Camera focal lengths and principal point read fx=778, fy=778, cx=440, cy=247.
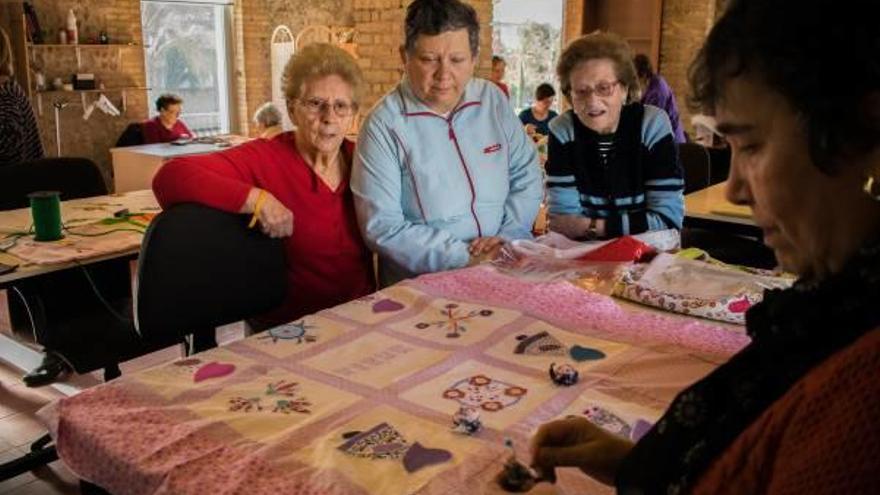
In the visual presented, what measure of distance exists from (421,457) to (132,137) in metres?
7.58

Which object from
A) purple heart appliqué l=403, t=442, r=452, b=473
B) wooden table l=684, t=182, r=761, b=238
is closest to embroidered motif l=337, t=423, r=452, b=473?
purple heart appliqué l=403, t=442, r=452, b=473

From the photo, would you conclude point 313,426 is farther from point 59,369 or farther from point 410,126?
point 59,369

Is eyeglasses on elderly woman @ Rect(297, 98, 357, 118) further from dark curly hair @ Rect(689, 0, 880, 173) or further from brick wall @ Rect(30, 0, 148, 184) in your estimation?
brick wall @ Rect(30, 0, 148, 184)

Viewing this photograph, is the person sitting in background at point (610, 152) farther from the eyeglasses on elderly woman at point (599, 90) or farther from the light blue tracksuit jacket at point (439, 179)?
the light blue tracksuit jacket at point (439, 179)

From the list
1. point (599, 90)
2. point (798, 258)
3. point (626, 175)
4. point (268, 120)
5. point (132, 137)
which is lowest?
point (132, 137)

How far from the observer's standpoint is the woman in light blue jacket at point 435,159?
2.24 metres

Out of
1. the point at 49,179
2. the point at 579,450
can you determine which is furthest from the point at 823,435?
the point at 49,179

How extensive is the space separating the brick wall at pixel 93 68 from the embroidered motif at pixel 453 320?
7.42 meters

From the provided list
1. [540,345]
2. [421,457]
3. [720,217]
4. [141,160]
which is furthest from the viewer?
[141,160]

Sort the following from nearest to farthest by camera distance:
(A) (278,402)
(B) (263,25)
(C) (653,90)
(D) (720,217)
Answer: (A) (278,402), (D) (720,217), (C) (653,90), (B) (263,25)

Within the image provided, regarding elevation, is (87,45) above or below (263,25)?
below

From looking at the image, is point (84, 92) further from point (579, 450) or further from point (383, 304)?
point (579, 450)

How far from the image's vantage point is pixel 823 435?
23.5 inches

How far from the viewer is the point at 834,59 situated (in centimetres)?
65
